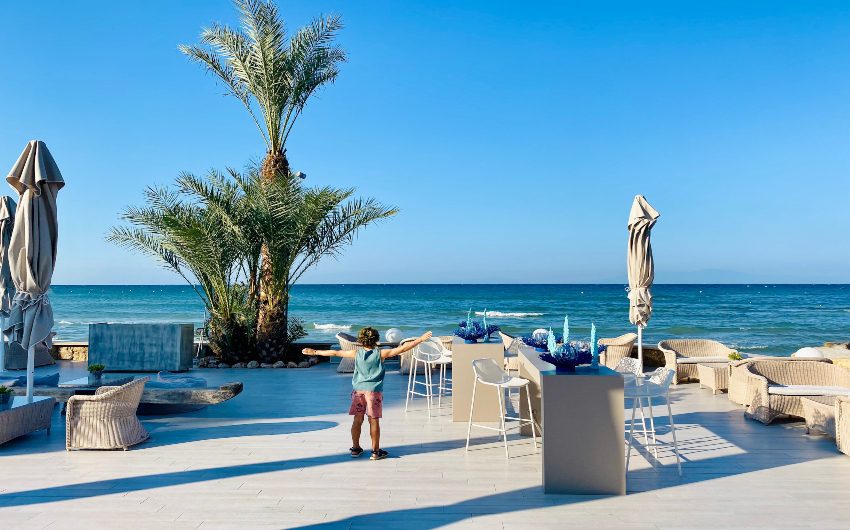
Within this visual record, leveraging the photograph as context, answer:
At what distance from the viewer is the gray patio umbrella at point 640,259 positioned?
817 centimetres

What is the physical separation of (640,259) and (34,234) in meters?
7.00

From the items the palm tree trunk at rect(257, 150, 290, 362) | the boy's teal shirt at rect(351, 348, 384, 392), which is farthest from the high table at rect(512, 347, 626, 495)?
the palm tree trunk at rect(257, 150, 290, 362)

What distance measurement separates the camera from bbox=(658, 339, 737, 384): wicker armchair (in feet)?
31.1

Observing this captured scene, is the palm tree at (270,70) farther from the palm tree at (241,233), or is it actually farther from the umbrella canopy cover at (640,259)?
the umbrella canopy cover at (640,259)

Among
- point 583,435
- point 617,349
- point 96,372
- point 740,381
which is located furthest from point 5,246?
point 740,381

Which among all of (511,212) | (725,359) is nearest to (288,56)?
(725,359)

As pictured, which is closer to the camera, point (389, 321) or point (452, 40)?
point (452, 40)

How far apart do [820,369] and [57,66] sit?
19.5 meters

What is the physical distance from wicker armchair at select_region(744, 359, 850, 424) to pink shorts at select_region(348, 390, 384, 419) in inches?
167

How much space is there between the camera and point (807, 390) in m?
6.61

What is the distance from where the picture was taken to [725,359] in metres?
9.52

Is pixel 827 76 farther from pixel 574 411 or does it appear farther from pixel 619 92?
pixel 574 411

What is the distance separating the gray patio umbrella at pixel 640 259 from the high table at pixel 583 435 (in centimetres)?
423

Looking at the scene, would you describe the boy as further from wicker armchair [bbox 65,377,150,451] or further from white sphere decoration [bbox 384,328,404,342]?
white sphere decoration [bbox 384,328,404,342]
